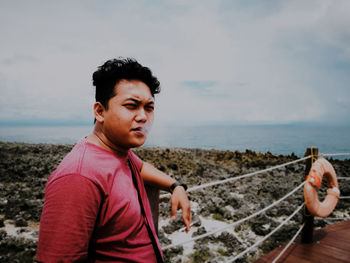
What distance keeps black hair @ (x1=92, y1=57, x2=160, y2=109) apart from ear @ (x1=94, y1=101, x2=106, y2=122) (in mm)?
17

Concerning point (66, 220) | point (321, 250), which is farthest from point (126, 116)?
point (321, 250)

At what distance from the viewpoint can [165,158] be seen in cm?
1296

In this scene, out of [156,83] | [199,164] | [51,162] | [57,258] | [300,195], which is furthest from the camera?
[199,164]

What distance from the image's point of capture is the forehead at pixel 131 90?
3.34ft

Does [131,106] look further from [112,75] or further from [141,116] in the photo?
[112,75]

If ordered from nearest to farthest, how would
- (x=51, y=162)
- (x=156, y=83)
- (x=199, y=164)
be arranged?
1. (x=156, y=83)
2. (x=51, y=162)
3. (x=199, y=164)

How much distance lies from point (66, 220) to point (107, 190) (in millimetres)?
167

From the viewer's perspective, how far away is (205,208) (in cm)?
679

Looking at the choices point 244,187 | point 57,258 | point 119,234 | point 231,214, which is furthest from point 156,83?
point 244,187

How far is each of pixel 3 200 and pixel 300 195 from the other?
973 cm

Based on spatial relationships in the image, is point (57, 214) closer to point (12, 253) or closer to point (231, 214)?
point (12, 253)

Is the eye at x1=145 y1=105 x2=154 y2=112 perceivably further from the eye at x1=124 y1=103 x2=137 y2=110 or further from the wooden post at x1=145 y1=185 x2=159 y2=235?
the wooden post at x1=145 y1=185 x2=159 y2=235

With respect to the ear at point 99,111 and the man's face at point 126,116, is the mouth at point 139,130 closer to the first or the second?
the man's face at point 126,116

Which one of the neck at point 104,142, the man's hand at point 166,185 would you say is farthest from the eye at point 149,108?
the man's hand at point 166,185
